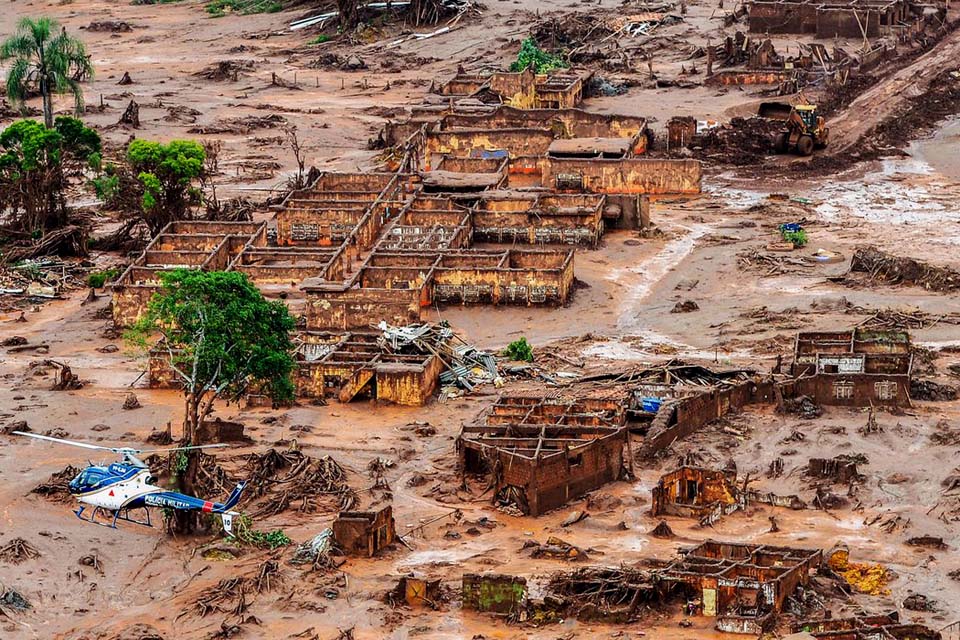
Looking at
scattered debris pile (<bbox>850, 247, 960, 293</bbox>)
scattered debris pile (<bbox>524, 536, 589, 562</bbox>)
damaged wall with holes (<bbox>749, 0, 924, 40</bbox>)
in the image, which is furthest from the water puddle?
damaged wall with holes (<bbox>749, 0, 924, 40</bbox>)

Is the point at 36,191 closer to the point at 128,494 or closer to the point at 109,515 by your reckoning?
the point at 109,515

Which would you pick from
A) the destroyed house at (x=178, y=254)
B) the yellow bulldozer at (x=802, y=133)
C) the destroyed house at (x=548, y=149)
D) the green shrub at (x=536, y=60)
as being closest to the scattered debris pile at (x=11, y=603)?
the destroyed house at (x=178, y=254)

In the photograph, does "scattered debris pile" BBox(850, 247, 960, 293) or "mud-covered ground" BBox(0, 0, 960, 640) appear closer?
"mud-covered ground" BBox(0, 0, 960, 640)

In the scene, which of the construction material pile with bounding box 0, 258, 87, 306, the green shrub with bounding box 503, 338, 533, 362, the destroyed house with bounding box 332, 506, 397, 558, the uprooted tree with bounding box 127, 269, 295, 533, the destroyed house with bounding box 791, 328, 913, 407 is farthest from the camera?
the construction material pile with bounding box 0, 258, 87, 306

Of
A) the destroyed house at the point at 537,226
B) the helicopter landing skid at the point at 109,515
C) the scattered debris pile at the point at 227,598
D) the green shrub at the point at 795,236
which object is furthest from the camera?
the destroyed house at the point at 537,226

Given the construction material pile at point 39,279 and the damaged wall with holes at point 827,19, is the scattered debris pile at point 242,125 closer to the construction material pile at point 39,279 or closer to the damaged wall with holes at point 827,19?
the construction material pile at point 39,279

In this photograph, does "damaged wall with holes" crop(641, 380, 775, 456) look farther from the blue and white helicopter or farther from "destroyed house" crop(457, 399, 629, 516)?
the blue and white helicopter

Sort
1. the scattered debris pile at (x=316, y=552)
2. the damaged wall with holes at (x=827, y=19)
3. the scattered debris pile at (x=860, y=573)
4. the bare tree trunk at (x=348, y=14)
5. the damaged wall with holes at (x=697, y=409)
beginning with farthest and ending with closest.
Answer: the bare tree trunk at (x=348, y=14)
the damaged wall with holes at (x=827, y=19)
the damaged wall with holes at (x=697, y=409)
the scattered debris pile at (x=316, y=552)
the scattered debris pile at (x=860, y=573)
